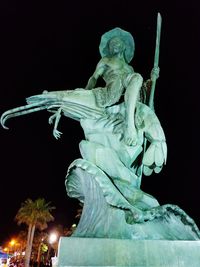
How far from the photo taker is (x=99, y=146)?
235 inches

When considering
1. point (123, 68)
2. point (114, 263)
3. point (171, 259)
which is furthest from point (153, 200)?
point (123, 68)

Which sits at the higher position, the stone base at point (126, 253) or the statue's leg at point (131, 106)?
the statue's leg at point (131, 106)

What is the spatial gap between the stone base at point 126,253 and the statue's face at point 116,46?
14.4 feet

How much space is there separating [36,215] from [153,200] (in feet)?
127

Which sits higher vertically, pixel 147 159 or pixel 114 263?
pixel 147 159

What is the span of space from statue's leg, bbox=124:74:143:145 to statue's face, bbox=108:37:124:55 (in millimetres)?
1150

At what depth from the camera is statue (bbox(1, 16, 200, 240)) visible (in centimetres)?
508

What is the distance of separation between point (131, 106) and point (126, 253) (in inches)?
111

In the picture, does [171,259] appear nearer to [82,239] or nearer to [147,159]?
[82,239]

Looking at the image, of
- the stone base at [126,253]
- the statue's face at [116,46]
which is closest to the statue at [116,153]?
the statue's face at [116,46]

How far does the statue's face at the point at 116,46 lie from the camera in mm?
7090

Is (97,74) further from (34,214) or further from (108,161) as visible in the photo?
(34,214)

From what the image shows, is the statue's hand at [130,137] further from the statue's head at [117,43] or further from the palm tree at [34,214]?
the palm tree at [34,214]

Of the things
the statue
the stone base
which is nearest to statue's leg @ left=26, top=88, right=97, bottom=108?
the statue
